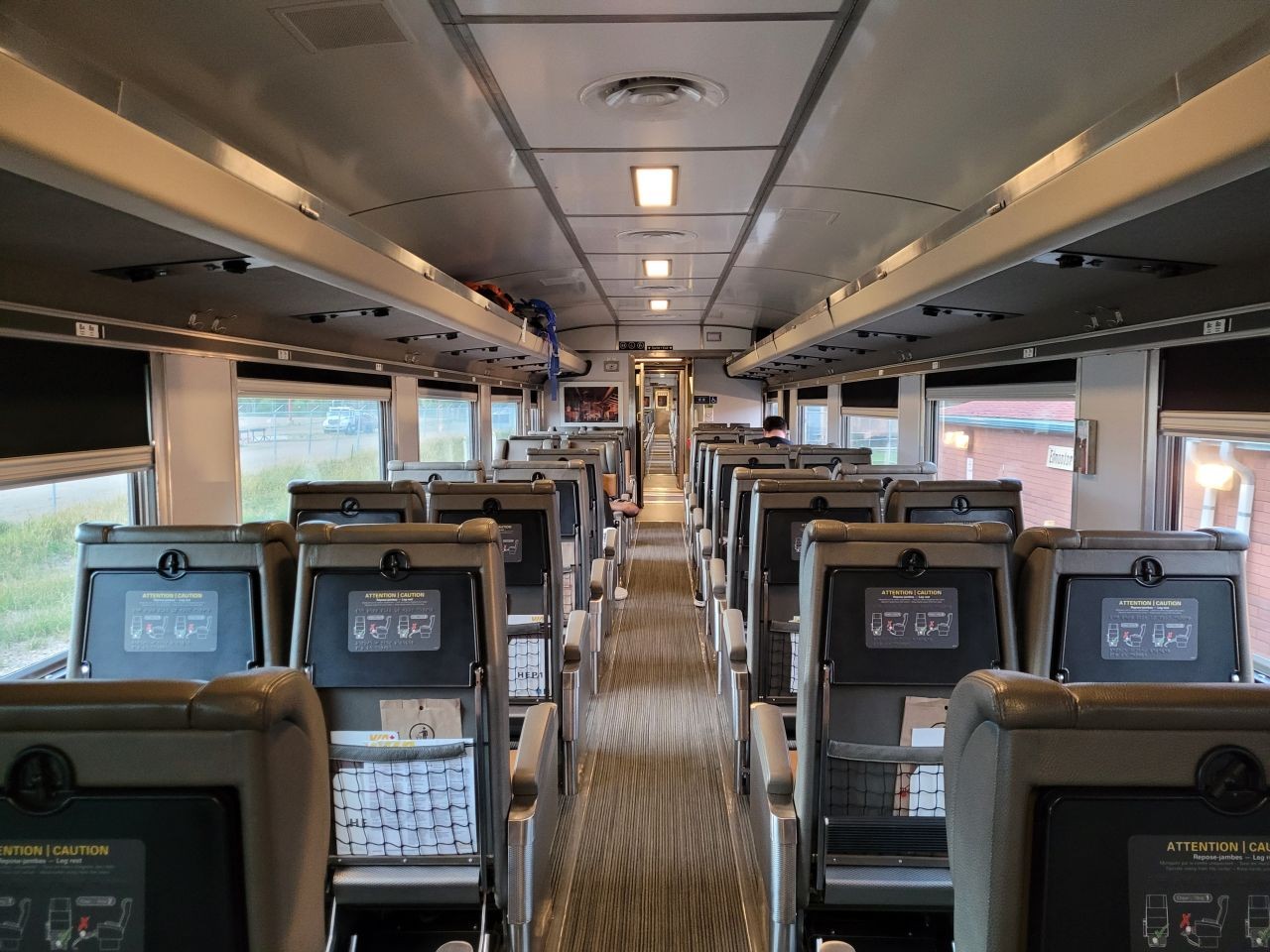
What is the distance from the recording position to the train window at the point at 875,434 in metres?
8.93

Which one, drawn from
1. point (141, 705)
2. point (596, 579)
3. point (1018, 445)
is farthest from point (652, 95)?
point (1018, 445)

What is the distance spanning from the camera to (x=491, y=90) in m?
2.95

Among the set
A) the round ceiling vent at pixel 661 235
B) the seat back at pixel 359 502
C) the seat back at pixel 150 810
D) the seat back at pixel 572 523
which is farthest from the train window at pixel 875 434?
the seat back at pixel 150 810

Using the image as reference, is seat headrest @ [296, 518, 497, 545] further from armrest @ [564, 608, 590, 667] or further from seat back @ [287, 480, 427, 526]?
armrest @ [564, 608, 590, 667]

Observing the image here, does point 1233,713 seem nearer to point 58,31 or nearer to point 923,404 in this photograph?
point 58,31

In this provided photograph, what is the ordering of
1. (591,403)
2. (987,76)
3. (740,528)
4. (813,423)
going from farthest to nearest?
(591,403), (813,423), (740,528), (987,76)

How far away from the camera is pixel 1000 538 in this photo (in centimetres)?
193

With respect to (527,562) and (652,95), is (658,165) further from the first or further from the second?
(527,562)

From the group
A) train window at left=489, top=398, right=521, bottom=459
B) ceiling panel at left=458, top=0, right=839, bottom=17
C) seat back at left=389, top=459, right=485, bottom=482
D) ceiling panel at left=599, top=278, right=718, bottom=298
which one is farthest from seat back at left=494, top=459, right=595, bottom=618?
train window at left=489, top=398, right=521, bottom=459

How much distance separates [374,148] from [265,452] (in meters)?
2.36

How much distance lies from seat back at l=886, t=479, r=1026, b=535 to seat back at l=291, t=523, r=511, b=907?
7.00 ft

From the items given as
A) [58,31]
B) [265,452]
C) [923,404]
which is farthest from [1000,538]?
[923,404]

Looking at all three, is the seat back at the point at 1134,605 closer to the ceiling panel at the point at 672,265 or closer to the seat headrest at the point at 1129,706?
the seat headrest at the point at 1129,706

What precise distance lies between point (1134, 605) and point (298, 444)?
5.21 metres
